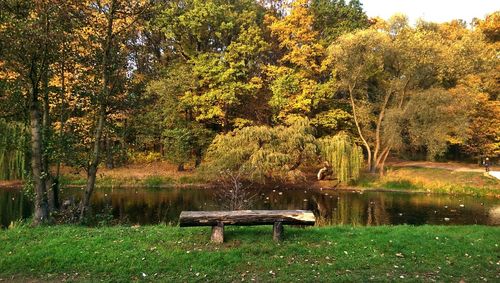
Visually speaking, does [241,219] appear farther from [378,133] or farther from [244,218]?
[378,133]

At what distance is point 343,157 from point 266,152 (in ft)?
16.4

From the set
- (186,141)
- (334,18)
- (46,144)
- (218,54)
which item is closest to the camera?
(46,144)

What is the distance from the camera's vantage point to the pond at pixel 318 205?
15086 mm

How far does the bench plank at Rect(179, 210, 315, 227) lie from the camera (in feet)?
22.9

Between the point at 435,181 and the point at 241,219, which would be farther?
the point at 435,181

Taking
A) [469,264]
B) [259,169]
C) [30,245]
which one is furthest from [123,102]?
[259,169]

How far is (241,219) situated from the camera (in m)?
7.07

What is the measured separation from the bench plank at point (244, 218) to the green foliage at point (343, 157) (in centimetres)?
1764

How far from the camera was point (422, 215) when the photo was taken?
53.4 ft

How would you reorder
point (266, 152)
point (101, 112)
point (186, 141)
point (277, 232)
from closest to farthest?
point (277, 232) < point (101, 112) < point (266, 152) < point (186, 141)

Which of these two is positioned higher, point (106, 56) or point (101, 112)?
point (106, 56)

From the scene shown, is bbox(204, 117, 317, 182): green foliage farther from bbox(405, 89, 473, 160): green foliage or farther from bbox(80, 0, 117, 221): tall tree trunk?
bbox(80, 0, 117, 221): tall tree trunk

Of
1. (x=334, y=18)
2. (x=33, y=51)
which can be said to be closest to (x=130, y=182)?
(x=33, y=51)

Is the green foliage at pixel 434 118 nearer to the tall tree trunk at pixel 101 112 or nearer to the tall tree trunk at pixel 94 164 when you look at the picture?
the tall tree trunk at pixel 101 112
